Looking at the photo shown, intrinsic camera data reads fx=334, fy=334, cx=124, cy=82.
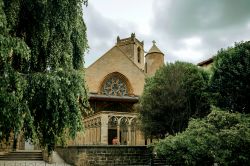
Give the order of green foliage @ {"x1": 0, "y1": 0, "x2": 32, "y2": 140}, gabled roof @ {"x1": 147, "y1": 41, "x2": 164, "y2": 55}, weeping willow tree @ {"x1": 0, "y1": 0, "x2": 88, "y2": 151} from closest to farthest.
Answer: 1. green foliage @ {"x1": 0, "y1": 0, "x2": 32, "y2": 140}
2. weeping willow tree @ {"x1": 0, "y1": 0, "x2": 88, "y2": 151}
3. gabled roof @ {"x1": 147, "y1": 41, "x2": 164, "y2": 55}

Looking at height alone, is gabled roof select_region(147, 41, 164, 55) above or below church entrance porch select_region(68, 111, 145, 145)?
above

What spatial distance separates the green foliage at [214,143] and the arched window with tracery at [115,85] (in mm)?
19123

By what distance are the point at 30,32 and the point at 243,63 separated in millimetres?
12576

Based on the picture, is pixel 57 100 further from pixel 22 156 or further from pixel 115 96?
pixel 115 96

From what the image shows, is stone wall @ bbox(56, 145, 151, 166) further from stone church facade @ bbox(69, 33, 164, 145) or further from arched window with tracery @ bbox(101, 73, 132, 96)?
arched window with tracery @ bbox(101, 73, 132, 96)

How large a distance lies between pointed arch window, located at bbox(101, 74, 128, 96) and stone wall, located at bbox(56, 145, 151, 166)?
1587 cm

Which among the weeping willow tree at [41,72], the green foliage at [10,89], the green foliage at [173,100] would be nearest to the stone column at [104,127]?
the green foliage at [173,100]

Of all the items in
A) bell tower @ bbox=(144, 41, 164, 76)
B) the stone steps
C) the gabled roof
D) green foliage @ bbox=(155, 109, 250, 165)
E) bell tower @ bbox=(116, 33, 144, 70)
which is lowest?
the stone steps

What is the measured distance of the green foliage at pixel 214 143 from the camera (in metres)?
13.4

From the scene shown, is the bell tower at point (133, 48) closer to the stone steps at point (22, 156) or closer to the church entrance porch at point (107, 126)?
the church entrance porch at point (107, 126)

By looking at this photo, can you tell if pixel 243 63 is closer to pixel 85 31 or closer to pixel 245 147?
pixel 245 147

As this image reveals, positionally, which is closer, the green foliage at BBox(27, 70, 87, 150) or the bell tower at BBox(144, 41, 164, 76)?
the green foliage at BBox(27, 70, 87, 150)

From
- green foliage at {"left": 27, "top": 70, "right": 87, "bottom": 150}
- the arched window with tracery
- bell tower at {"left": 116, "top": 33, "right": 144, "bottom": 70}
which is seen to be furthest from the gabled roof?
green foliage at {"left": 27, "top": 70, "right": 87, "bottom": 150}

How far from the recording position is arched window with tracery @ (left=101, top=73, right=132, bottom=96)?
35156 mm
